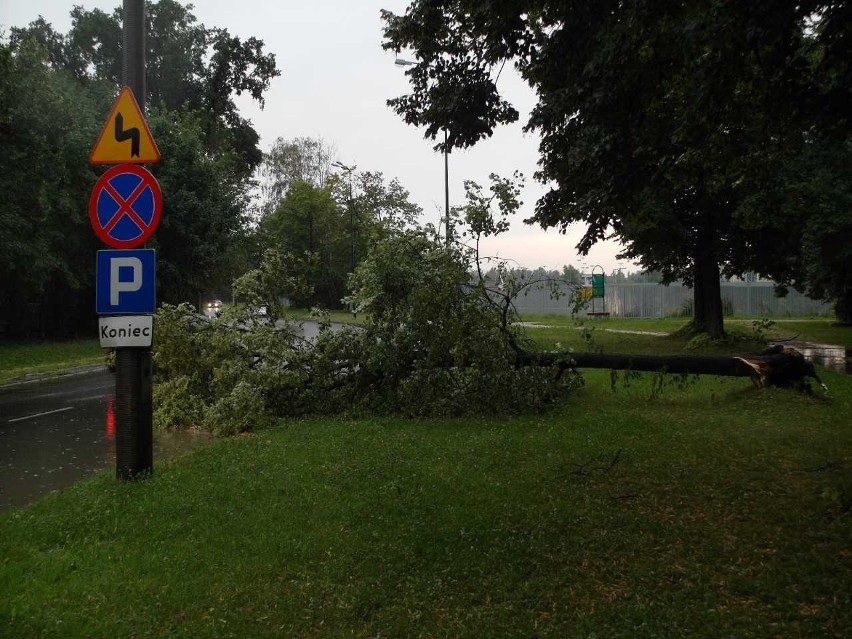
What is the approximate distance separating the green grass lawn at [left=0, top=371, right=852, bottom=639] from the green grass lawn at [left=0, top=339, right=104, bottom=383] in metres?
14.2

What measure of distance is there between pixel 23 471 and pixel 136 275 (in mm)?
3095

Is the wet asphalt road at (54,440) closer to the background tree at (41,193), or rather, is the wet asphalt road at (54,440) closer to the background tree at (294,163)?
the background tree at (41,193)

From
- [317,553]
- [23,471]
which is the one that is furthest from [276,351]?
[317,553]

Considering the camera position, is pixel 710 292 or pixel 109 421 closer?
pixel 109 421

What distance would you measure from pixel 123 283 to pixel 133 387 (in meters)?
0.93

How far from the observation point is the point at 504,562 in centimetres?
464

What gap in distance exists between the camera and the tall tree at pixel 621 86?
19.1 feet

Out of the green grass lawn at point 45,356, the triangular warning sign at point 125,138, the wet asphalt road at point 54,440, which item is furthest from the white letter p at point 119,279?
the green grass lawn at point 45,356

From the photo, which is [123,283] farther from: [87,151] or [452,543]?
[87,151]

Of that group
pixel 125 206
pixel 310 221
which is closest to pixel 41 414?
pixel 125 206

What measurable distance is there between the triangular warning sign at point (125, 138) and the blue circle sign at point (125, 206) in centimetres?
12

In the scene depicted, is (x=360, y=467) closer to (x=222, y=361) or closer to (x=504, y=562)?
(x=504, y=562)

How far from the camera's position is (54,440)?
32.2 ft

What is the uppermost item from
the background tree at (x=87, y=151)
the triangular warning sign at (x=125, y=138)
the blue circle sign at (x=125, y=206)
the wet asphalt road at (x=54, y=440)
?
the background tree at (x=87, y=151)
